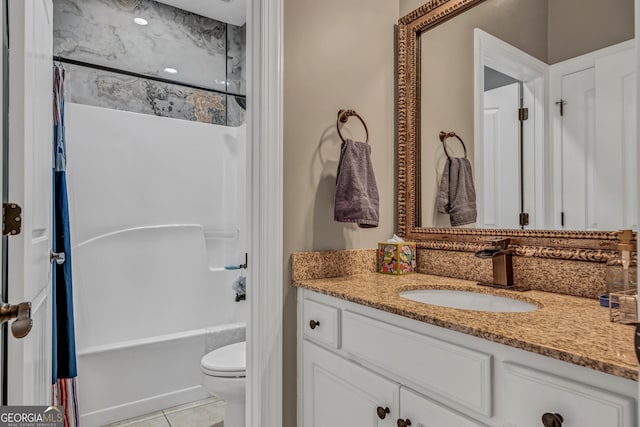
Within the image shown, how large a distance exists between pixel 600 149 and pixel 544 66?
0.35 metres

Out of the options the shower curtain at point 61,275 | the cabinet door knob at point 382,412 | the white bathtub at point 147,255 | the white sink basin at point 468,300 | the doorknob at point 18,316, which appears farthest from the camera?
the white bathtub at point 147,255

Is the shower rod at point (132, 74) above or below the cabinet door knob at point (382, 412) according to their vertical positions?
above

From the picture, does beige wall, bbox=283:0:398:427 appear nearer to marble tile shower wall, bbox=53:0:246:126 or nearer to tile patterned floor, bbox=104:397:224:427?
tile patterned floor, bbox=104:397:224:427

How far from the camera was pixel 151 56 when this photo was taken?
2645mm

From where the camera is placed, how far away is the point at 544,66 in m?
1.27

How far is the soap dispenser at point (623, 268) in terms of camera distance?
3.04 feet

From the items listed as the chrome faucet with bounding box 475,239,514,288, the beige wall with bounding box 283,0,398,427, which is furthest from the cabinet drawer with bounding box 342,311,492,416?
the chrome faucet with bounding box 475,239,514,288

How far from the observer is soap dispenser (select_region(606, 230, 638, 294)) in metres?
0.93

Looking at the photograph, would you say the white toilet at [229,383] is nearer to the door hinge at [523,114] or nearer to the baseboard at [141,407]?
the baseboard at [141,407]

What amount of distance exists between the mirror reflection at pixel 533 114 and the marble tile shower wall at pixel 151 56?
1718 mm

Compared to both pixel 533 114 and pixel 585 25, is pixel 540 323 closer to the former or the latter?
pixel 533 114

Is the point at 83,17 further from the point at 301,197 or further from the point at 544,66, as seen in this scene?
the point at 544,66

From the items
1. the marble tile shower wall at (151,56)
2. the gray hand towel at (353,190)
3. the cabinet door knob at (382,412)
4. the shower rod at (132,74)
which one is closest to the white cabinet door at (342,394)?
the cabinet door knob at (382,412)

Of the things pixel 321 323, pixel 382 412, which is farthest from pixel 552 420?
pixel 321 323
